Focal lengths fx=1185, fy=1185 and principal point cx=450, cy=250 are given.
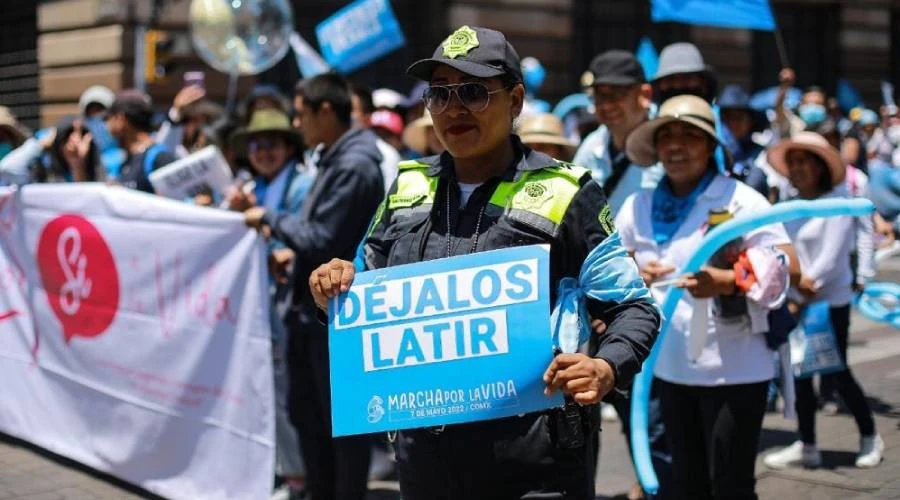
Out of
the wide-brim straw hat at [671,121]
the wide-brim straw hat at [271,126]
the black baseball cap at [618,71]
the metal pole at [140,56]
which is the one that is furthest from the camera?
the metal pole at [140,56]

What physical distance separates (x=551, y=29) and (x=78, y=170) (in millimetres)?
11126

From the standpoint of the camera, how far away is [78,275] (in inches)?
249

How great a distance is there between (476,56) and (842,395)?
14.5 ft

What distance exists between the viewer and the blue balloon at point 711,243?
3.92 m

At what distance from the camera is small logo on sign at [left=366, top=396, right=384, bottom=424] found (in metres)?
2.88

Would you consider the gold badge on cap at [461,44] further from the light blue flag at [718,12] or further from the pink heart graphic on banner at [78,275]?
the light blue flag at [718,12]

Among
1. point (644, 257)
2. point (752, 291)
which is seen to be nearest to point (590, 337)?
point (752, 291)

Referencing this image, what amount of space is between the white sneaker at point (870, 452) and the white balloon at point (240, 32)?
5170 mm

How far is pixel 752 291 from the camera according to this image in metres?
4.18

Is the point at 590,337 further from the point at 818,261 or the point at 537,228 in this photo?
the point at 818,261

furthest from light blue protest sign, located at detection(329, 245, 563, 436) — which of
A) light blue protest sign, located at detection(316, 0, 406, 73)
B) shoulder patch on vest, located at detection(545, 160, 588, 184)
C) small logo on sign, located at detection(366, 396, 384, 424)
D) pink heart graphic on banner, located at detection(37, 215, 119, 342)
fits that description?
light blue protest sign, located at detection(316, 0, 406, 73)

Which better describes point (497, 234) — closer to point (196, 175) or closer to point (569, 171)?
point (569, 171)

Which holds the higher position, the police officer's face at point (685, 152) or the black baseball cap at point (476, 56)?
the black baseball cap at point (476, 56)

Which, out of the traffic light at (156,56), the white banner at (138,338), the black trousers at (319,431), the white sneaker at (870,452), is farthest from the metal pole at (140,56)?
the white sneaker at (870,452)
